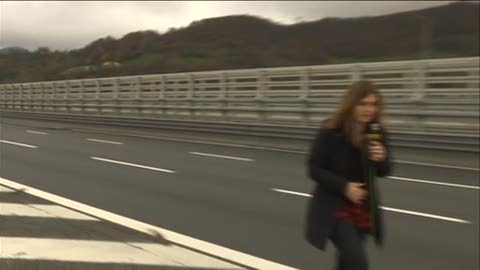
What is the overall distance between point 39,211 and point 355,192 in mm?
3988

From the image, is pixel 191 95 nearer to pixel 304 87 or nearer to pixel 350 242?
pixel 304 87

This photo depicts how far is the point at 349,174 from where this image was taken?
4.29m

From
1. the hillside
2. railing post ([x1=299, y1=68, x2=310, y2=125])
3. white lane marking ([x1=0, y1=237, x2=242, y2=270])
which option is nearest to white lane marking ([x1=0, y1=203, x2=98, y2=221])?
white lane marking ([x1=0, y1=237, x2=242, y2=270])

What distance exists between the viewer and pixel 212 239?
7.07 meters

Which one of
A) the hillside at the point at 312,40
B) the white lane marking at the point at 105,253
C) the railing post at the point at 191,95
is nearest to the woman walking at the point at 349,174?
the white lane marking at the point at 105,253

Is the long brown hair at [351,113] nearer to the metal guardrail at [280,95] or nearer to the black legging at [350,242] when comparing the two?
the black legging at [350,242]

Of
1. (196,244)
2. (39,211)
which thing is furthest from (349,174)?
(39,211)

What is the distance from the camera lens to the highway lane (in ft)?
22.3

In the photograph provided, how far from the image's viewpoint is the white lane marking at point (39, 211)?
677 centimetres

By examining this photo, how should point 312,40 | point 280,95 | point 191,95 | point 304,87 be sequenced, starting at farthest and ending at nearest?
point 191,95 → point 280,95 → point 304,87 → point 312,40

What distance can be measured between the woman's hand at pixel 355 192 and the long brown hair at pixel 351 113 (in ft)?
0.85

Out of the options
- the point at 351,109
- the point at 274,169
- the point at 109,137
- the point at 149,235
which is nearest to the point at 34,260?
the point at 149,235

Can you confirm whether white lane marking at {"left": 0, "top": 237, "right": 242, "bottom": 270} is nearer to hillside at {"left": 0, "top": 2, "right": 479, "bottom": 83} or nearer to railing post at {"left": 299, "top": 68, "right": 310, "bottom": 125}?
hillside at {"left": 0, "top": 2, "right": 479, "bottom": 83}

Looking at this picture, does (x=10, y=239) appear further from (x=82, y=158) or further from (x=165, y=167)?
(x=82, y=158)
